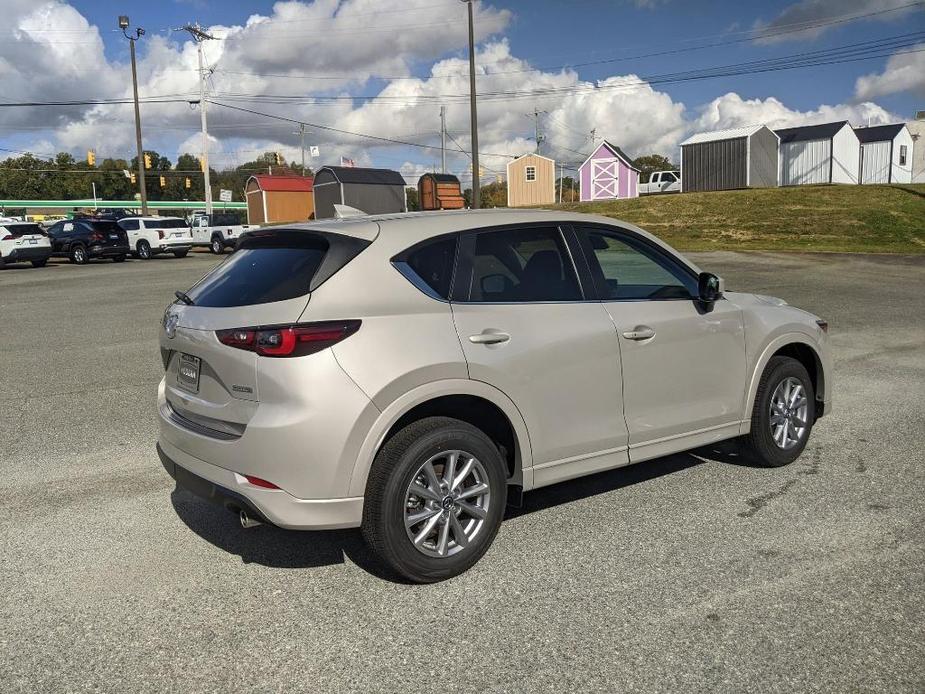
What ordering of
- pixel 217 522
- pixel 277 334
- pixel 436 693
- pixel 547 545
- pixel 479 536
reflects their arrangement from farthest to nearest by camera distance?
pixel 217 522 → pixel 547 545 → pixel 479 536 → pixel 277 334 → pixel 436 693

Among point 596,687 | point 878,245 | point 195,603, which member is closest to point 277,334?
point 195,603

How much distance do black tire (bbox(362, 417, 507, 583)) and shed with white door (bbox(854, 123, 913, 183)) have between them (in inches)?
2104

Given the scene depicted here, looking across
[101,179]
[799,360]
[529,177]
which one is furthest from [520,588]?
[101,179]

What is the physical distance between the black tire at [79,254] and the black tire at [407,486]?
30.6 meters

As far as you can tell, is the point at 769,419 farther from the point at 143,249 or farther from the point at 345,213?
the point at 143,249

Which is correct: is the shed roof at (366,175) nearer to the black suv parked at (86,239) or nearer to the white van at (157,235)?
the white van at (157,235)

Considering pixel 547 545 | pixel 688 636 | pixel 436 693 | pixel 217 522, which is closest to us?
pixel 436 693

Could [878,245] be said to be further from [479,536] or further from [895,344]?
[479,536]

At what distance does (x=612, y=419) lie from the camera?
14.2 feet

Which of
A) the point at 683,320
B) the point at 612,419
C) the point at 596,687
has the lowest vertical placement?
the point at 596,687

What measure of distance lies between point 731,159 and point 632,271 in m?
45.8

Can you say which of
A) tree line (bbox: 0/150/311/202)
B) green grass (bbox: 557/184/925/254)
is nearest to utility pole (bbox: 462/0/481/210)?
green grass (bbox: 557/184/925/254)

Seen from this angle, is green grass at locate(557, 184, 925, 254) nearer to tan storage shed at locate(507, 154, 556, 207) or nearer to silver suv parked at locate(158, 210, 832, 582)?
tan storage shed at locate(507, 154, 556, 207)

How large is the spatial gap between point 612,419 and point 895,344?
294 inches
